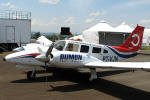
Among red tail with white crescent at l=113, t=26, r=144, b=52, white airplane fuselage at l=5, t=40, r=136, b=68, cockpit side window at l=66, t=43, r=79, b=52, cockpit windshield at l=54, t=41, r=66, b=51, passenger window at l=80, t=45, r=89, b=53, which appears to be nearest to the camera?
white airplane fuselage at l=5, t=40, r=136, b=68

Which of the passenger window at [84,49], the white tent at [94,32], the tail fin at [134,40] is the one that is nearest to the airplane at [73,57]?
the passenger window at [84,49]

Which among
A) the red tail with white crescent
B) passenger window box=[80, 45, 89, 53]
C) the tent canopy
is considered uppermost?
the tent canopy

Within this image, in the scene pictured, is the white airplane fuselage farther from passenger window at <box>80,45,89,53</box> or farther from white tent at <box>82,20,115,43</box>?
white tent at <box>82,20,115,43</box>

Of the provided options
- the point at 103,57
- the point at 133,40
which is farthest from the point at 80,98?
the point at 133,40

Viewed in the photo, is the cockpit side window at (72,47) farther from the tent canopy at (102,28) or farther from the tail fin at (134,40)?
the tent canopy at (102,28)

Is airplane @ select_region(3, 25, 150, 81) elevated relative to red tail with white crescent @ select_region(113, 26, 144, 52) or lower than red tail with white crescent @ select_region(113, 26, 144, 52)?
lower

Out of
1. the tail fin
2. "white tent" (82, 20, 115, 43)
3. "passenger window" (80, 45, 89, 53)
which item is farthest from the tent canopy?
"passenger window" (80, 45, 89, 53)

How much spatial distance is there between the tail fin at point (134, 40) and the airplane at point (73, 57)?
4.3 inches

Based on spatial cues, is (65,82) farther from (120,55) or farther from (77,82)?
(120,55)

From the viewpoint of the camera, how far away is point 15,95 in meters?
7.46

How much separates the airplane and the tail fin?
0.11 metres

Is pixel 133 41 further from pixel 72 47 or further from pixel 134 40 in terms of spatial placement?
pixel 72 47

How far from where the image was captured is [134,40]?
12.7 m

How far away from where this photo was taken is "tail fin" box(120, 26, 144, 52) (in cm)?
1262
